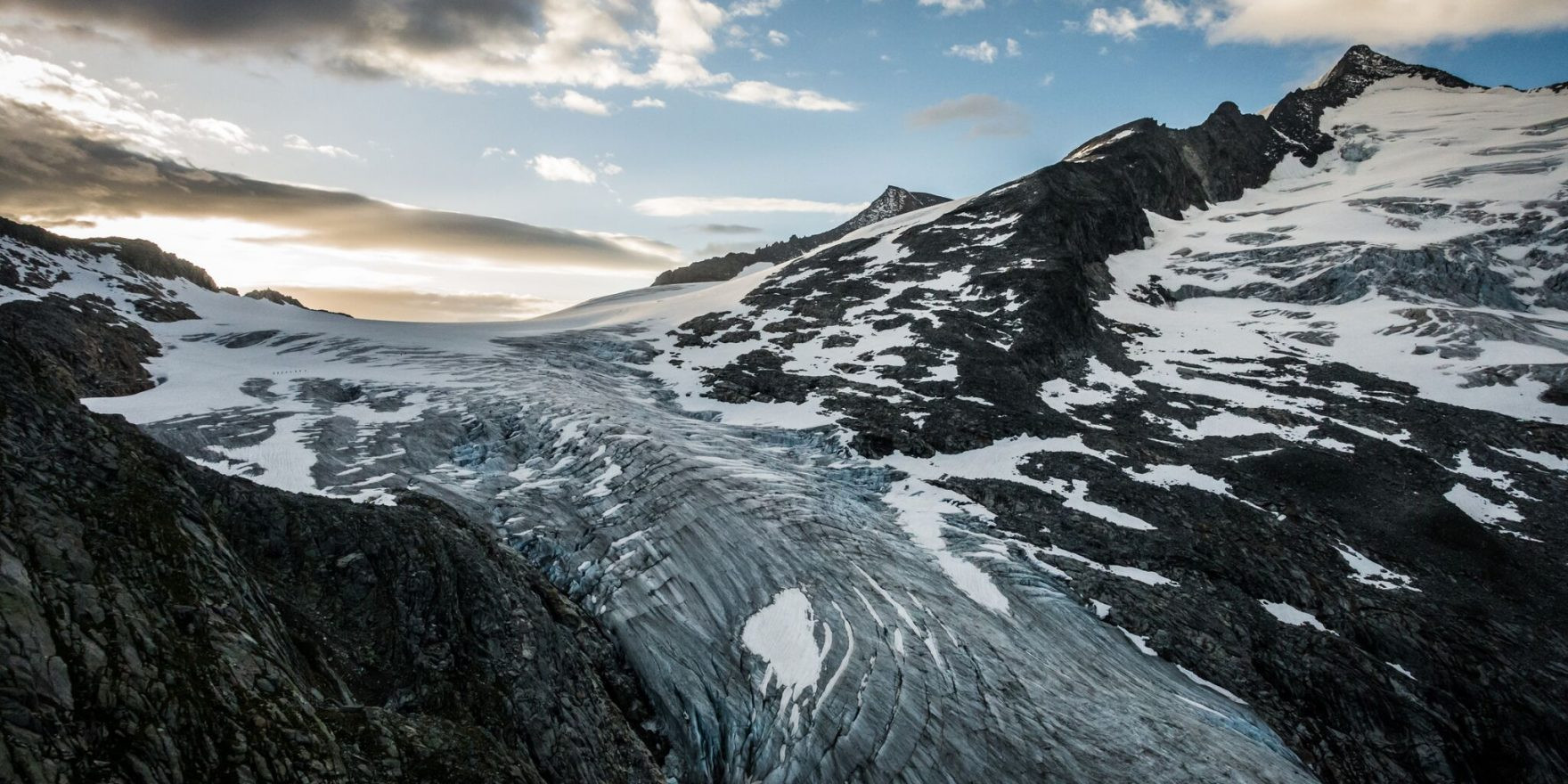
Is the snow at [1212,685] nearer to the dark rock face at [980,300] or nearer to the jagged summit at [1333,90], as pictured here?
the dark rock face at [980,300]

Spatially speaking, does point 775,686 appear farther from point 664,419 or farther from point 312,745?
point 664,419

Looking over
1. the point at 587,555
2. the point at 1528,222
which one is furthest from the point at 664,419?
the point at 1528,222

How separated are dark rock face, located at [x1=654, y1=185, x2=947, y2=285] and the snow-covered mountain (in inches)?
2135

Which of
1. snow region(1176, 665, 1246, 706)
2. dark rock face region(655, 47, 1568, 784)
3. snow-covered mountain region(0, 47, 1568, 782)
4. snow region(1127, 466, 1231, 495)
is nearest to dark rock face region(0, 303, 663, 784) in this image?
snow-covered mountain region(0, 47, 1568, 782)

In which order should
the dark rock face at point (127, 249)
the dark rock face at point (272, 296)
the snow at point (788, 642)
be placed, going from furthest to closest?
the dark rock face at point (272, 296)
the dark rock face at point (127, 249)
the snow at point (788, 642)

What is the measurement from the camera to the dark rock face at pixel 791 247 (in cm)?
13900

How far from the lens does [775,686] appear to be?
2291cm

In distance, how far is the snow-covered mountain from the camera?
24.0m

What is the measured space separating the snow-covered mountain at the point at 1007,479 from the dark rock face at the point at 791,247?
54.2 meters

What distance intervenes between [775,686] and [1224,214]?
124653 millimetres

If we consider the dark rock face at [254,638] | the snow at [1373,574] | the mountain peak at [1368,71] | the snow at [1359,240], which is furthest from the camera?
the mountain peak at [1368,71]

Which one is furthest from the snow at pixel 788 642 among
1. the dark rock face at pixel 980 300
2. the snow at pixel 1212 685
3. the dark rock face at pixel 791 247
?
the dark rock face at pixel 791 247

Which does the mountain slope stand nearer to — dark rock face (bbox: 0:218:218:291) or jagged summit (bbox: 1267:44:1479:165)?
dark rock face (bbox: 0:218:218:291)

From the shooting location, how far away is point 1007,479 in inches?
1681
